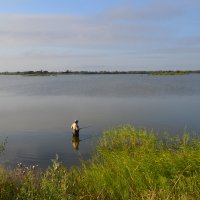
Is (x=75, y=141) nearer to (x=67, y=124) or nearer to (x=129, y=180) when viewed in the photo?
(x=67, y=124)

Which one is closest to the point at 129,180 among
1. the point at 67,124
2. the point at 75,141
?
the point at 75,141

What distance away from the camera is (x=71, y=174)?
474 inches

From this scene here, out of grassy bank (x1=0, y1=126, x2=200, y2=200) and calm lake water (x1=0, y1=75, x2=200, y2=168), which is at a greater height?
grassy bank (x1=0, y1=126, x2=200, y2=200)

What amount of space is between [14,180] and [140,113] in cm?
2429

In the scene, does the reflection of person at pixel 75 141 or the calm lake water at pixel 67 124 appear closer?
the calm lake water at pixel 67 124

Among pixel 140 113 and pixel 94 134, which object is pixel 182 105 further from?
pixel 94 134

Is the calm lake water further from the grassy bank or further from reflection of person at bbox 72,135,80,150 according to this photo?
the grassy bank

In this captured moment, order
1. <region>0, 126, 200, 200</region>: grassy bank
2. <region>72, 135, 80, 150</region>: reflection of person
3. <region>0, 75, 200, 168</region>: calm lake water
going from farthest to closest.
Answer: <region>72, 135, 80, 150</region>: reflection of person, <region>0, 75, 200, 168</region>: calm lake water, <region>0, 126, 200, 200</region>: grassy bank

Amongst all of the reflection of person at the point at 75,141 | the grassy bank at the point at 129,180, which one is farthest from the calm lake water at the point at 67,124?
the grassy bank at the point at 129,180

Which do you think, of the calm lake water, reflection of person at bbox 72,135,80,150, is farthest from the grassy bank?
reflection of person at bbox 72,135,80,150

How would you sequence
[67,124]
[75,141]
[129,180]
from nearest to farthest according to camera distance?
[129,180] < [75,141] < [67,124]

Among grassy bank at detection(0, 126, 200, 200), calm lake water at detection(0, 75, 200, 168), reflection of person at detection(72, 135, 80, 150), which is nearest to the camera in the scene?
grassy bank at detection(0, 126, 200, 200)

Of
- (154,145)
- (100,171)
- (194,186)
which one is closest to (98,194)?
(100,171)

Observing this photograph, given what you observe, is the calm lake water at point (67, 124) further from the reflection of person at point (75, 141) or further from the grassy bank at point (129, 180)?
the grassy bank at point (129, 180)
